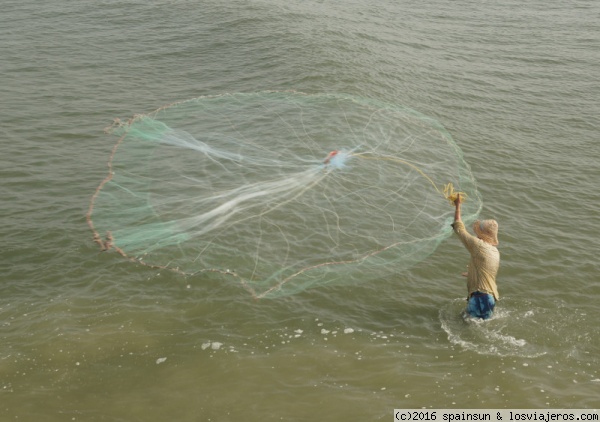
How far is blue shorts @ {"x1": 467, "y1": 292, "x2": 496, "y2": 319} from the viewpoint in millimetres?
8102

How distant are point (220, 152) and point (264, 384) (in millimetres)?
4628

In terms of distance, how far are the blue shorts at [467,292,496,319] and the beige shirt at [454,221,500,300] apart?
0.27 ft

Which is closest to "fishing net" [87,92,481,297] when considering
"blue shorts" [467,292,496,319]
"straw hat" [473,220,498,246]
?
"straw hat" [473,220,498,246]

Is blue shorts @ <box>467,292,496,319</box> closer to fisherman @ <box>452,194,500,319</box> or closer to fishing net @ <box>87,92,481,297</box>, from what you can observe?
fisherman @ <box>452,194,500,319</box>

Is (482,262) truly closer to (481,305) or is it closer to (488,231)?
(488,231)

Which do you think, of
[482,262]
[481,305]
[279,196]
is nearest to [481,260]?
[482,262]

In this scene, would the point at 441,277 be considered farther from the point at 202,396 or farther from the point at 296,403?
the point at 202,396

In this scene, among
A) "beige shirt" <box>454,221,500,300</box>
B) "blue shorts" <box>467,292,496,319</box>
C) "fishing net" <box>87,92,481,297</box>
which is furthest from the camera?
"fishing net" <box>87,92,481,297</box>

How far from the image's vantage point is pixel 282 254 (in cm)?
902

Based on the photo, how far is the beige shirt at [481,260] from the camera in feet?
26.0

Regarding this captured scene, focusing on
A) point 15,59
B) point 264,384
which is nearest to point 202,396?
point 264,384

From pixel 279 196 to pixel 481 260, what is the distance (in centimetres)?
318

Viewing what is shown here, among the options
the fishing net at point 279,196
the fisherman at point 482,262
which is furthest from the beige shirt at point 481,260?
the fishing net at point 279,196

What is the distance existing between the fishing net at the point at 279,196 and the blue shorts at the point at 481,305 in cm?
137
